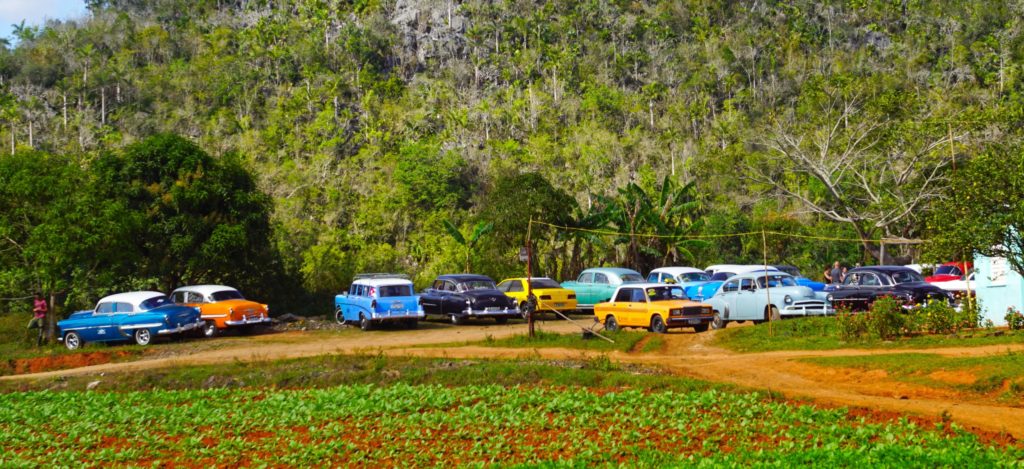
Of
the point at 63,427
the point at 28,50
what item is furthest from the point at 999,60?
the point at 28,50

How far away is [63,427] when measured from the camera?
1524 cm

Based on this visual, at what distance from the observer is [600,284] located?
34.0m

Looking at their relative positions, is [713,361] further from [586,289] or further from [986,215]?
[586,289]

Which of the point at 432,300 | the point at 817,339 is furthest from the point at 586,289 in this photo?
the point at 817,339

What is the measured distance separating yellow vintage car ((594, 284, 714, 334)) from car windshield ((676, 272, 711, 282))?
6674 mm

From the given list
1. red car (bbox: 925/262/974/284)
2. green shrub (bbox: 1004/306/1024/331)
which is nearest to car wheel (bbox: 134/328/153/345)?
green shrub (bbox: 1004/306/1024/331)

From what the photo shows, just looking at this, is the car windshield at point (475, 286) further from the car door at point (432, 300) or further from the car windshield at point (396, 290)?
the car windshield at point (396, 290)

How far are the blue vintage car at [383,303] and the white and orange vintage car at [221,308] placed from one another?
2985mm

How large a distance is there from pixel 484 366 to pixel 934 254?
11.3 metres

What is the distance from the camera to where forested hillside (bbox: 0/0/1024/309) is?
3453 centimetres

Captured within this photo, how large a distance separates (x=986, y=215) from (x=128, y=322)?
23328mm

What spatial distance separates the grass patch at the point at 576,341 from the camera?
926 inches

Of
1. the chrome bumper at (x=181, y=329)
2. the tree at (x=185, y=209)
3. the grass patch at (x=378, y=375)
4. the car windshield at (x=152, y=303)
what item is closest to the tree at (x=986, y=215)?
the grass patch at (x=378, y=375)

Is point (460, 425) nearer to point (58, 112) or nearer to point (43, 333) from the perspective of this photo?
point (43, 333)
